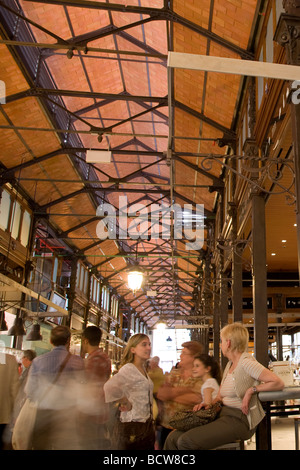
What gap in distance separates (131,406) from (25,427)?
71 centimetres

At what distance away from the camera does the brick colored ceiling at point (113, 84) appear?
7.69 meters

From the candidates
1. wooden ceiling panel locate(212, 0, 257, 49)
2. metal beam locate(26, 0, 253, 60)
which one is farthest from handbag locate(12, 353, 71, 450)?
metal beam locate(26, 0, 253, 60)

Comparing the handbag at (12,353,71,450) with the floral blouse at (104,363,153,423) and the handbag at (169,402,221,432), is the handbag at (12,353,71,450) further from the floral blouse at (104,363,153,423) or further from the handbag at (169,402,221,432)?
the handbag at (169,402,221,432)

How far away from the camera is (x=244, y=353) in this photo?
9.77ft

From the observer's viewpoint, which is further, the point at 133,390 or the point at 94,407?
the point at 133,390

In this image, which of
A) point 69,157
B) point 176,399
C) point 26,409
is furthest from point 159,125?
point 26,409

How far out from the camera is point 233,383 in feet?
9.50

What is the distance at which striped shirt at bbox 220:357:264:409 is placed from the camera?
2.81 m

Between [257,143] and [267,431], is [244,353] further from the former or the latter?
[257,143]

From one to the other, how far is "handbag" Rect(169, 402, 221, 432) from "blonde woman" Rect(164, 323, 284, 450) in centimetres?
4

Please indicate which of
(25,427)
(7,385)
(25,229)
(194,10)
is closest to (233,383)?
(25,427)

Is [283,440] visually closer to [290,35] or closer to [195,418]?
[195,418]

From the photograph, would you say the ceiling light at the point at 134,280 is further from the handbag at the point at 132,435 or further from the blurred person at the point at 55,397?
the blurred person at the point at 55,397
